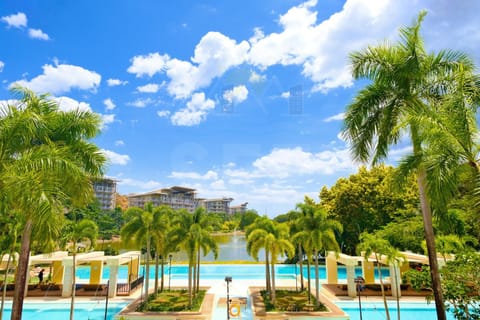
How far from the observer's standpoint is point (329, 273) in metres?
25.4

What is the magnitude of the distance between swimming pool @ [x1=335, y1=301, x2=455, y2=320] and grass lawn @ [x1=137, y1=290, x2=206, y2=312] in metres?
8.34

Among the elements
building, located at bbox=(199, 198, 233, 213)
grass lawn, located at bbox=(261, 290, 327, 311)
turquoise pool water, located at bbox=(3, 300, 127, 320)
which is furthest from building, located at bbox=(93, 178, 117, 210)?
grass lawn, located at bbox=(261, 290, 327, 311)

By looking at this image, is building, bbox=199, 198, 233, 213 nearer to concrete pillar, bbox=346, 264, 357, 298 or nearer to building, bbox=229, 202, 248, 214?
building, bbox=229, 202, 248, 214

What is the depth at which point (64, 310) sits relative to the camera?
18.2 meters

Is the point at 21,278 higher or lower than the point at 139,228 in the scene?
lower

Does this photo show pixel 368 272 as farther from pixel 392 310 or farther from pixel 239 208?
pixel 239 208

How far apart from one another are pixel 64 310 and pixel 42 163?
50.1 ft

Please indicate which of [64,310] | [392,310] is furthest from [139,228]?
[392,310]

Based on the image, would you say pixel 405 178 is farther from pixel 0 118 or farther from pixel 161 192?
pixel 161 192

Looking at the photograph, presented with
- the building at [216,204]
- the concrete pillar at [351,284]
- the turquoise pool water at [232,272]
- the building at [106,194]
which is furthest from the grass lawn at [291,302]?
the building at [216,204]

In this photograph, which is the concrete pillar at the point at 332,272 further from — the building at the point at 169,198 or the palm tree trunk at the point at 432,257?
the building at the point at 169,198

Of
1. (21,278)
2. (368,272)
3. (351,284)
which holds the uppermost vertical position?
(21,278)

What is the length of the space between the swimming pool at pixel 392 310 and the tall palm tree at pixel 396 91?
10.9m

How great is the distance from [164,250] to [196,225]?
2719 millimetres
